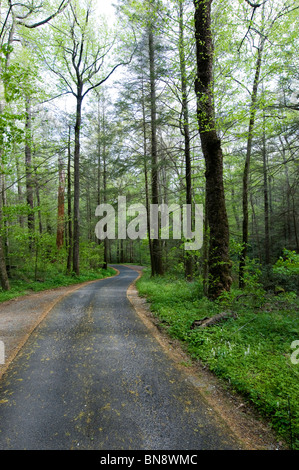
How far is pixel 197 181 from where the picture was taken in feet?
42.0

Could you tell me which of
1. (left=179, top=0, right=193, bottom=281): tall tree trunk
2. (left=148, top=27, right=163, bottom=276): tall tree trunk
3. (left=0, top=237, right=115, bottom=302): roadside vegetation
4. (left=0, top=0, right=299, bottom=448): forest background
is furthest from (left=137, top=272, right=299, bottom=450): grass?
(left=0, top=237, right=115, bottom=302): roadside vegetation

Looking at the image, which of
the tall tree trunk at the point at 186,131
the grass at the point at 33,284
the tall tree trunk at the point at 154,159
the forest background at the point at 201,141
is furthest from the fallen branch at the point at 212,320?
Answer: the grass at the point at 33,284

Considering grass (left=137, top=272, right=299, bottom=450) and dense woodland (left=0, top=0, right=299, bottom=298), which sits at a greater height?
dense woodland (left=0, top=0, right=299, bottom=298)

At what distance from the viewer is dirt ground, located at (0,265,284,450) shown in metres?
2.04

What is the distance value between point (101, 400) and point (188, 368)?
1.34 meters

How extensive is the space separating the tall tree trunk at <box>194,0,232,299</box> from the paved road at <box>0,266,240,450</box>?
2.55 m

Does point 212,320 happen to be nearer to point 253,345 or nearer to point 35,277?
point 253,345

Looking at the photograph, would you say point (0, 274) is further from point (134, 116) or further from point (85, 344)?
point (134, 116)

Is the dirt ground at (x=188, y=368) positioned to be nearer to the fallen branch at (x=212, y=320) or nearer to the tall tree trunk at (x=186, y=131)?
the fallen branch at (x=212, y=320)

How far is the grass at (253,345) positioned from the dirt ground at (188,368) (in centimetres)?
11

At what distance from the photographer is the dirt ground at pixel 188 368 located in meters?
2.04

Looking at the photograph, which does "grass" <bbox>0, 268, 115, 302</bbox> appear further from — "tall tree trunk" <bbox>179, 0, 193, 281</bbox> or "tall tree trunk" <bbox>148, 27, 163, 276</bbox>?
"tall tree trunk" <bbox>179, 0, 193, 281</bbox>
